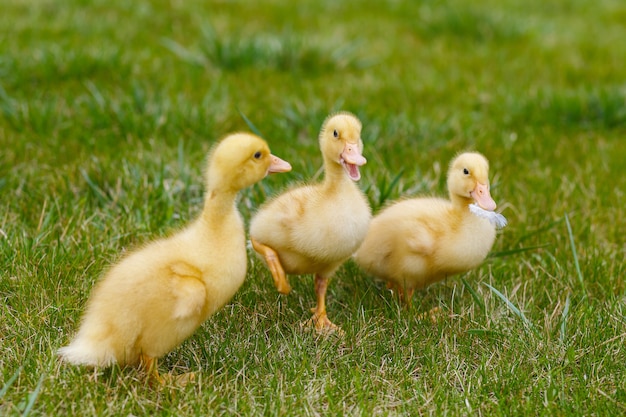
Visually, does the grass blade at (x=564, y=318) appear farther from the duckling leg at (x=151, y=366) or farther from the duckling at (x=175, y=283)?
the duckling leg at (x=151, y=366)

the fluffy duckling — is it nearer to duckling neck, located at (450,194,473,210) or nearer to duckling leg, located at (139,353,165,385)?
duckling neck, located at (450,194,473,210)

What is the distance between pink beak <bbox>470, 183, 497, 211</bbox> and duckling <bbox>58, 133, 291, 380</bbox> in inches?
35.6

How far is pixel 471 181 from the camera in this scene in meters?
3.31

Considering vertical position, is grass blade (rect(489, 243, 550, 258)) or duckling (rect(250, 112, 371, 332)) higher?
duckling (rect(250, 112, 371, 332))

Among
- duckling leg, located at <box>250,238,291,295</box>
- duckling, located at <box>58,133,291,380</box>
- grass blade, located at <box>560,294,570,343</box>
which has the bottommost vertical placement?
grass blade, located at <box>560,294,570,343</box>

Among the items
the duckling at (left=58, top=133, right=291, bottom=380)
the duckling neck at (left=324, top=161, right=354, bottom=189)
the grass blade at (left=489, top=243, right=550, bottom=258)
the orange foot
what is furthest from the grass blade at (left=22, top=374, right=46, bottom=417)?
the grass blade at (left=489, top=243, right=550, bottom=258)

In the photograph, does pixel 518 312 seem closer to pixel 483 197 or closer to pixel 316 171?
pixel 483 197

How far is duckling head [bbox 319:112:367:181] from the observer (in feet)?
9.96

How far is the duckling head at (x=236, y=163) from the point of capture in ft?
9.07

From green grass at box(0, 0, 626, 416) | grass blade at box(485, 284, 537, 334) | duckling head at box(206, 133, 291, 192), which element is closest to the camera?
duckling head at box(206, 133, 291, 192)

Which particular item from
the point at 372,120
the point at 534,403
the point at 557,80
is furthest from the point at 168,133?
the point at 557,80

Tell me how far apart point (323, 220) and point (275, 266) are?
0.30 metres

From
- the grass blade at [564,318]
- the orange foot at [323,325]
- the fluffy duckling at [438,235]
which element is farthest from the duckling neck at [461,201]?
the orange foot at [323,325]

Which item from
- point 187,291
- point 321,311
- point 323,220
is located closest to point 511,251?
point 321,311
